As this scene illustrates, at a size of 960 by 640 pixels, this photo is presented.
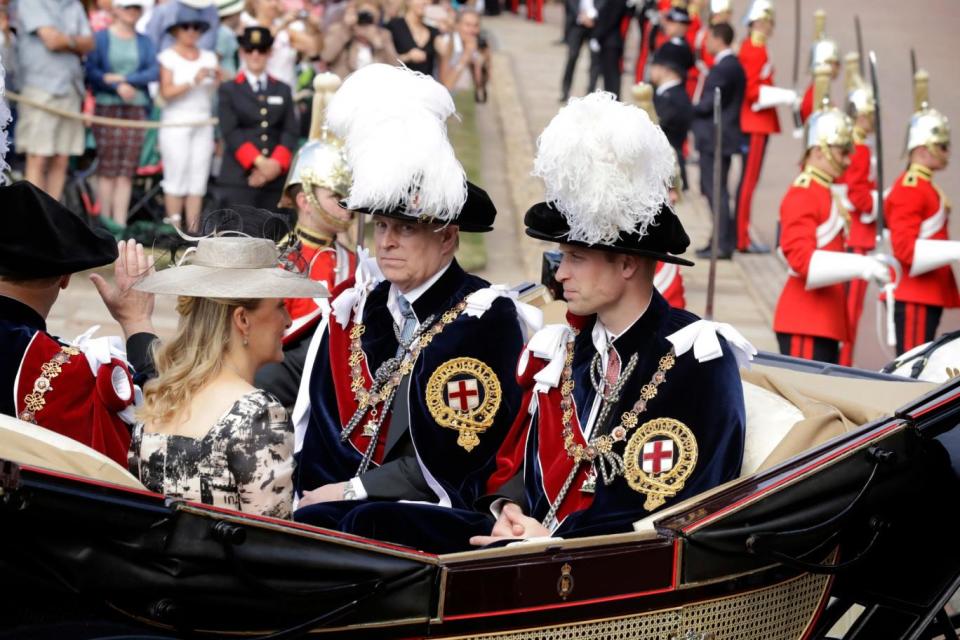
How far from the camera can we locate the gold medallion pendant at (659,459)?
11.4 ft

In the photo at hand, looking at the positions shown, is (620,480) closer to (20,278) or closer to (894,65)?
(20,278)

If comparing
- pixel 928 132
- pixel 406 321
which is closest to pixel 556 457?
pixel 406 321

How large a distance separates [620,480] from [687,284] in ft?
23.3

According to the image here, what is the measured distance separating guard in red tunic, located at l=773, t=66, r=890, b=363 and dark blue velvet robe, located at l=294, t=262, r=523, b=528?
9.21ft

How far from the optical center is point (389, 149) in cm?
371

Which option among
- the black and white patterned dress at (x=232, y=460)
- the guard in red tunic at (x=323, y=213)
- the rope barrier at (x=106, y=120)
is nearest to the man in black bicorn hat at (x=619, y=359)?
the black and white patterned dress at (x=232, y=460)

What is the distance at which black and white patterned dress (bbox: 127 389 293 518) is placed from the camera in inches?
116

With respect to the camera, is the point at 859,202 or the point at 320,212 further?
the point at 859,202

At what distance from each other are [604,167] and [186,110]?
6636 mm

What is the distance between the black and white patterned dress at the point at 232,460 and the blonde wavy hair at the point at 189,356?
0.23ft

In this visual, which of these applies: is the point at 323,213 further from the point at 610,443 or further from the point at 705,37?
the point at 705,37

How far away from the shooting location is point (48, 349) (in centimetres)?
334

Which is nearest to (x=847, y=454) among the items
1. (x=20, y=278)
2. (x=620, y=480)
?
(x=620, y=480)

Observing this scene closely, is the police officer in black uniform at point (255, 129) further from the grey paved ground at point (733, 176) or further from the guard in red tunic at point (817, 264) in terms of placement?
the guard in red tunic at point (817, 264)
